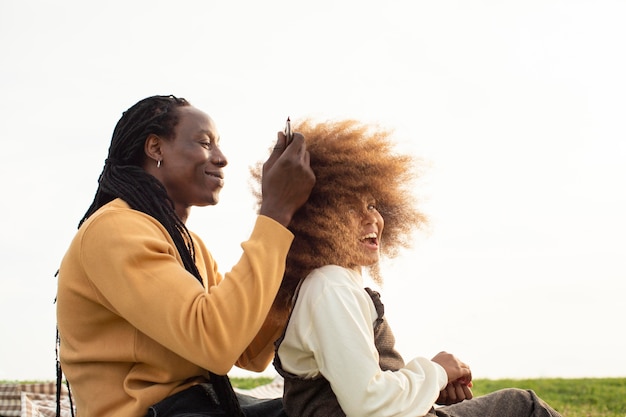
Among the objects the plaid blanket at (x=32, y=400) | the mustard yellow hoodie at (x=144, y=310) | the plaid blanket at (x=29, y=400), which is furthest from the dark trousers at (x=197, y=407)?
the plaid blanket at (x=29, y=400)

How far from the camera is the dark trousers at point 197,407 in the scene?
310 cm

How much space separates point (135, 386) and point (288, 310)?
702 millimetres

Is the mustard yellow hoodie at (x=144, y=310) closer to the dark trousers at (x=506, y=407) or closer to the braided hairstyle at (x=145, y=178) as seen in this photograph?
the braided hairstyle at (x=145, y=178)

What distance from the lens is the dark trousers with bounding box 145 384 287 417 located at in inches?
122

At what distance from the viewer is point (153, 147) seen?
3709 mm

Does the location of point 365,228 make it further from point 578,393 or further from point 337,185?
point 578,393

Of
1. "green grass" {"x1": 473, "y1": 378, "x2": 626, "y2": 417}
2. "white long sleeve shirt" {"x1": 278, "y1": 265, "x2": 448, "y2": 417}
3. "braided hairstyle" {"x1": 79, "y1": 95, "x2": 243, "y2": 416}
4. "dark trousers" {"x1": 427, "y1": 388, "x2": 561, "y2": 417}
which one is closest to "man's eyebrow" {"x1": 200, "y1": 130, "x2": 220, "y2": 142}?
"braided hairstyle" {"x1": 79, "y1": 95, "x2": 243, "y2": 416}

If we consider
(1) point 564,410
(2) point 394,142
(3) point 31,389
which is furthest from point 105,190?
(1) point 564,410

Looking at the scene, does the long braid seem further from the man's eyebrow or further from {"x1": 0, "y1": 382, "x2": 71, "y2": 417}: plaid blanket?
{"x1": 0, "y1": 382, "x2": 71, "y2": 417}: plaid blanket

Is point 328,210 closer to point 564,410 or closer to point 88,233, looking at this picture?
point 88,233

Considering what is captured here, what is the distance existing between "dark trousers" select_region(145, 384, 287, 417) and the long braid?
49 millimetres

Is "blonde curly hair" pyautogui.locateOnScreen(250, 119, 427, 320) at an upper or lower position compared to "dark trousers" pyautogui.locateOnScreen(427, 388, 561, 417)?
upper

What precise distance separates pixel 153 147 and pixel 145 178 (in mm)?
199

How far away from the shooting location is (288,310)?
11.3 ft
